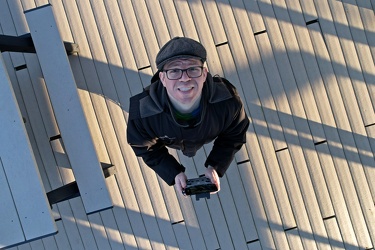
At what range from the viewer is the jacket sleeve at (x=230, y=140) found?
1.87 meters

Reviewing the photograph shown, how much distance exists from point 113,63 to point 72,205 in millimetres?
1104

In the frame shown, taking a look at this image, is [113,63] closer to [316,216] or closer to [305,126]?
[305,126]

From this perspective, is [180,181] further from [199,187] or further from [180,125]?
[180,125]

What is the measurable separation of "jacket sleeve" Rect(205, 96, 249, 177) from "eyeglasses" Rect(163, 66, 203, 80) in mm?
332

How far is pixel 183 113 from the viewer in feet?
5.57

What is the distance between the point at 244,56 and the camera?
2814 mm

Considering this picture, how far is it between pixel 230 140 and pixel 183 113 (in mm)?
425

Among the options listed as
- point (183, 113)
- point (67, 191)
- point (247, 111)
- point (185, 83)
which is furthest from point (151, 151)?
point (247, 111)

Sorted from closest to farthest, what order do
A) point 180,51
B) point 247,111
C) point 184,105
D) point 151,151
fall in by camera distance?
1. point 180,51
2. point 184,105
3. point 151,151
4. point 247,111

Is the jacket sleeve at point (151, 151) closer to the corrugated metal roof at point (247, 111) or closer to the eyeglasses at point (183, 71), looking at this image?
the eyeglasses at point (183, 71)

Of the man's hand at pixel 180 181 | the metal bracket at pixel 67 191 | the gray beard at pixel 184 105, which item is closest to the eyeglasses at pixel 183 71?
the gray beard at pixel 184 105

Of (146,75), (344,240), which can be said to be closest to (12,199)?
(146,75)

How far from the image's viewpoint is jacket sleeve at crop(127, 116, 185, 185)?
183cm

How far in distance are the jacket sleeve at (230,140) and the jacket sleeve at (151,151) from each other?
213 millimetres
